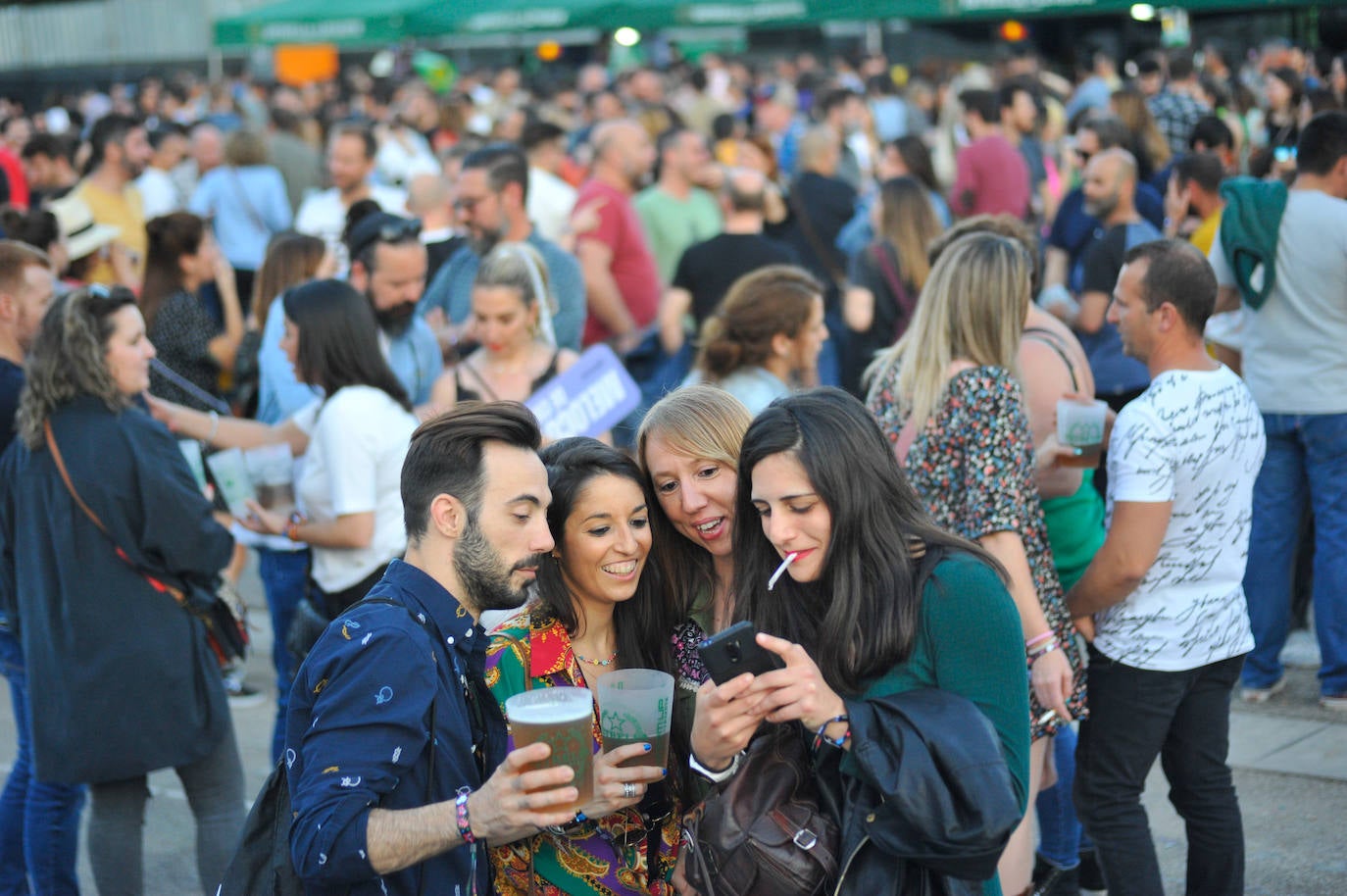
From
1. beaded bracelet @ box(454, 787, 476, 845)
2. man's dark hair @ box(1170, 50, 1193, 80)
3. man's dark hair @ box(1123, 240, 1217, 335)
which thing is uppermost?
man's dark hair @ box(1170, 50, 1193, 80)

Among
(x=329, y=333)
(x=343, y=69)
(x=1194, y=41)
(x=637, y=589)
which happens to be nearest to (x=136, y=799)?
(x=329, y=333)

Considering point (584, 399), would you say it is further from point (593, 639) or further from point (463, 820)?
point (463, 820)

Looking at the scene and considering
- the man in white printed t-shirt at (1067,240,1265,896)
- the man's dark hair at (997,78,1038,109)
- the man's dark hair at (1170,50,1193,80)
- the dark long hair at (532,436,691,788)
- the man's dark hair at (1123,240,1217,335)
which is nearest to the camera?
the dark long hair at (532,436,691,788)

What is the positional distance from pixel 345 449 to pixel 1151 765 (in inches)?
100.0

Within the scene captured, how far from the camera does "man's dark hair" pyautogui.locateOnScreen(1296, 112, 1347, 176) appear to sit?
5.24m

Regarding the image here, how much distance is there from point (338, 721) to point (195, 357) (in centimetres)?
454

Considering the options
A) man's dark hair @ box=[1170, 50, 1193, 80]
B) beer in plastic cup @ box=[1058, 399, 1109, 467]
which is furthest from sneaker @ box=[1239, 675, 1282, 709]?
man's dark hair @ box=[1170, 50, 1193, 80]

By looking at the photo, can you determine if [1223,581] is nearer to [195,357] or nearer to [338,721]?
[338,721]

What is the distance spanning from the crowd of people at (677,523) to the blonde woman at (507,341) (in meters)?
0.02

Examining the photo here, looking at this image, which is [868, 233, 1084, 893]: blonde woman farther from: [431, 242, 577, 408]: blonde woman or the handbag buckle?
[431, 242, 577, 408]: blonde woman

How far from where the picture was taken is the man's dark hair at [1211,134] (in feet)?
26.5

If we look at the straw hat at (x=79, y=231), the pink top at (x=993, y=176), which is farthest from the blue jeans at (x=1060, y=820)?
the straw hat at (x=79, y=231)

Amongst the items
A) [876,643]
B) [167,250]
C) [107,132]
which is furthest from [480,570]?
[107,132]

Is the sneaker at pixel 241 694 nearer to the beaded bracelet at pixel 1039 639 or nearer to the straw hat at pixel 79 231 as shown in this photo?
the straw hat at pixel 79 231
